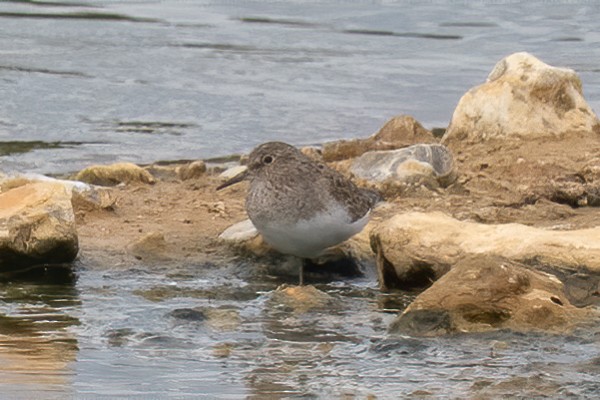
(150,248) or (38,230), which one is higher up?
(38,230)

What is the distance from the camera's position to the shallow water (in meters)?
6.12

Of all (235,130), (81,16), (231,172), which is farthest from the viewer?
(81,16)

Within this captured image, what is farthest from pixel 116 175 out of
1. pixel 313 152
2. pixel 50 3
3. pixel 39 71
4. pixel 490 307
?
pixel 50 3

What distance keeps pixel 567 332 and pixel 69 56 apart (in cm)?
1023

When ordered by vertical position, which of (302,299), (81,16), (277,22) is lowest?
(302,299)

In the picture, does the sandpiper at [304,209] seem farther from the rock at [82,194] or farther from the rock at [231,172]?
the rock at [231,172]

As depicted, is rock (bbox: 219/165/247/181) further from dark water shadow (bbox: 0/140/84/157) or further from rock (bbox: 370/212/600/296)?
rock (bbox: 370/212/600/296)

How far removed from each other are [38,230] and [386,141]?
379 cm

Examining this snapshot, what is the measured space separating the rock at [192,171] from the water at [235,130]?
1.01 metres

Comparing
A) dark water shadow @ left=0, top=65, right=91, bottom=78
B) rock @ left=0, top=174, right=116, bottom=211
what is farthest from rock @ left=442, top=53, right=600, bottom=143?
dark water shadow @ left=0, top=65, right=91, bottom=78

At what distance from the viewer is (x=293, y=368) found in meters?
6.50

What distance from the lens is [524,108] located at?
36.7 feet

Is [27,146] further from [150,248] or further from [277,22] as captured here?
[277,22]

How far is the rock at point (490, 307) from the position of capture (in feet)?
22.8
